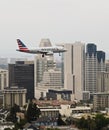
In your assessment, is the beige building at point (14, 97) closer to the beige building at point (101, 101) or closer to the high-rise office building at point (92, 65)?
the beige building at point (101, 101)

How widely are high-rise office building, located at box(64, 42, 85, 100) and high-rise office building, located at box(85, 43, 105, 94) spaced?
79 cm

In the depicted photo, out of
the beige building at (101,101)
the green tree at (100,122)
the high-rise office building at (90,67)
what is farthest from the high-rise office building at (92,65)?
the green tree at (100,122)

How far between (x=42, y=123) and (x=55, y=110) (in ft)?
60.8

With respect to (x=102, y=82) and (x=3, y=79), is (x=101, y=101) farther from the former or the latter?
(x=3, y=79)

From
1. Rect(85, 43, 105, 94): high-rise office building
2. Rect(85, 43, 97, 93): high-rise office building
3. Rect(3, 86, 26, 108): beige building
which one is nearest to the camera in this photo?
Rect(3, 86, 26, 108): beige building

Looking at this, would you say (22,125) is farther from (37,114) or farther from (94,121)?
(37,114)

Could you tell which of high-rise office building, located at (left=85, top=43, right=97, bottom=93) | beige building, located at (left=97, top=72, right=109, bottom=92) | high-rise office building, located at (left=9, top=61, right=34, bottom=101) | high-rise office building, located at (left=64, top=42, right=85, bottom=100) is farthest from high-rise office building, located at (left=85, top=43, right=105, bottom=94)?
high-rise office building, located at (left=9, top=61, right=34, bottom=101)

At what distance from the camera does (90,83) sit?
420 feet

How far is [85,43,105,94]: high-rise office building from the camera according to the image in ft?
420

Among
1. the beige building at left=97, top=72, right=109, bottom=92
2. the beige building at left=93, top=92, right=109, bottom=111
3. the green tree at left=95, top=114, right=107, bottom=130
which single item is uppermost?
the beige building at left=97, top=72, right=109, bottom=92

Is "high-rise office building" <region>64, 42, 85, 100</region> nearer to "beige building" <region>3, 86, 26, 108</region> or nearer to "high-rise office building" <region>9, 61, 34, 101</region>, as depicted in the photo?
"high-rise office building" <region>9, 61, 34, 101</region>

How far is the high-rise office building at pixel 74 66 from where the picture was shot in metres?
127

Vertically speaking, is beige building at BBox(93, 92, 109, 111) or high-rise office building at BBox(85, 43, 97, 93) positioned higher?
high-rise office building at BBox(85, 43, 97, 93)

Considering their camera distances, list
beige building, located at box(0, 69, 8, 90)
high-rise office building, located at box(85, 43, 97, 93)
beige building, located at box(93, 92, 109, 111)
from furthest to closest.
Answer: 1. high-rise office building, located at box(85, 43, 97, 93)
2. beige building, located at box(0, 69, 8, 90)
3. beige building, located at box(93, 92, 109, 111)
